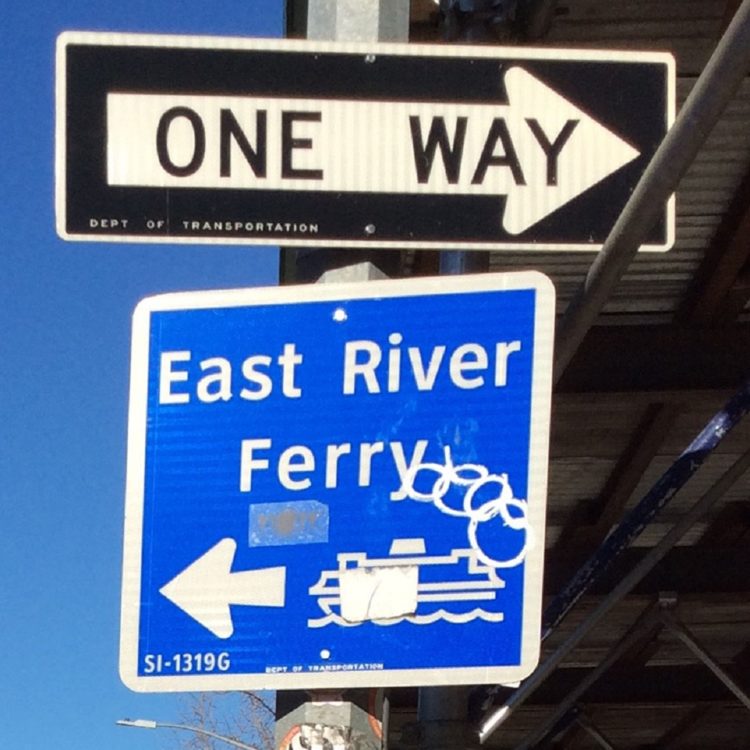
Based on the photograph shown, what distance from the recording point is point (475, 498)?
2.75 meters

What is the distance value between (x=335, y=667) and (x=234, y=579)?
0.22 meters

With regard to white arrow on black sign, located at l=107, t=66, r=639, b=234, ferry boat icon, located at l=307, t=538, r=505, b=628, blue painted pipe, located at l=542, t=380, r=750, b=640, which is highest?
blue painted pipe, located at l=542, t=380, r=750, b=640

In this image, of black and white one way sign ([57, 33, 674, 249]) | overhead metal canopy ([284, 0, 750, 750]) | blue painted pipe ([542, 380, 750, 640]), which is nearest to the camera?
black and white one way sign ([57, 33, 674, 249])

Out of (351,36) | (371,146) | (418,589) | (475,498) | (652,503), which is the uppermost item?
(652,503)

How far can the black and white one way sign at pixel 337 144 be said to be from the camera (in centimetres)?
317

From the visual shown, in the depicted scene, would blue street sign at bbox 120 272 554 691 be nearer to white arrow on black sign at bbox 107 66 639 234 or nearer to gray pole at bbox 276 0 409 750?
gray pole at bbox 276 0 409 750

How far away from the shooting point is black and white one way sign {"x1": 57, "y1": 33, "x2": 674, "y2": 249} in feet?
10.4

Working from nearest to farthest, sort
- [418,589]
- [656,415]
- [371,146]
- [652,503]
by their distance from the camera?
[418,589], [371,146], [652,503], [656,415]

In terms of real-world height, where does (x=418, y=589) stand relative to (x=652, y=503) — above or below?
below

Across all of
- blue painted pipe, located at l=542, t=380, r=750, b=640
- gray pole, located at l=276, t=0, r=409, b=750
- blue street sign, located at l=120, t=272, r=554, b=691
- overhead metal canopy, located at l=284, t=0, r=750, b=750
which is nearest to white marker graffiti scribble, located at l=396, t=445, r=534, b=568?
blue street sign, located at l=120, t=272, r=554, b=691

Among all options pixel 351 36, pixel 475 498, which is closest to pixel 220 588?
pixel 475 498

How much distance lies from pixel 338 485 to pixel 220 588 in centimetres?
25

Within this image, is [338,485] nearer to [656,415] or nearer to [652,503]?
[652,503]

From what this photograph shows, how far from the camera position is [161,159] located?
10.4ft
